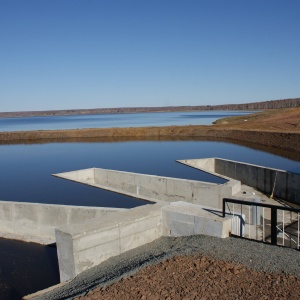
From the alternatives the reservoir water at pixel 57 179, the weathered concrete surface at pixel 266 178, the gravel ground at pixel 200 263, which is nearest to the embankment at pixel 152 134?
the reservoir water at pixel 57 179

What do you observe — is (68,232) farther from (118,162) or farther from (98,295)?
(118,162)

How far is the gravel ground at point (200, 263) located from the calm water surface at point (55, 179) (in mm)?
3295

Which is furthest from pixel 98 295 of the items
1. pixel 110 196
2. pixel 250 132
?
pixel 250 132

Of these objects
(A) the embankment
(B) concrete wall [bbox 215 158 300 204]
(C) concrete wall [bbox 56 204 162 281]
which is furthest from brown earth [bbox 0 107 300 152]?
(C) concrete wall [bbox 56 204 162 281]

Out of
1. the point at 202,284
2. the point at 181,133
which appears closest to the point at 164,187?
the point at 202,284

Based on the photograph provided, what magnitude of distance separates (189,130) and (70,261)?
46.0 meters

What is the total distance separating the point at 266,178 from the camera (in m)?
16.9

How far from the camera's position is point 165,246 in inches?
299

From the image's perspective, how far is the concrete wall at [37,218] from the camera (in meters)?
11.5

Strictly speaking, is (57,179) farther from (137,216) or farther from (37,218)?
(137,216)

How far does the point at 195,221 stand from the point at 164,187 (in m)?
8.15

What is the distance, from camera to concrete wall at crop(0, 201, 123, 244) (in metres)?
11.5

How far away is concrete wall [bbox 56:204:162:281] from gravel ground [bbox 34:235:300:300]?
0.21 meters

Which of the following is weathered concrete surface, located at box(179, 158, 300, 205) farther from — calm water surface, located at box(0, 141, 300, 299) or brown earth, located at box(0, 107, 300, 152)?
brown earth, located at box(0, 107, 300, 152)
